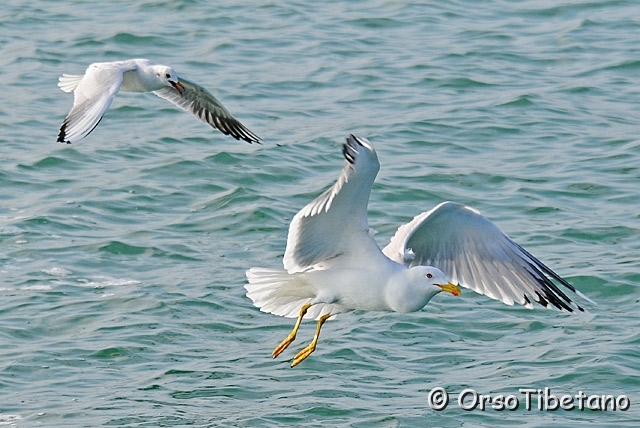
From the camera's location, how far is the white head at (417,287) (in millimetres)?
7969

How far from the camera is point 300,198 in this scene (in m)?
12.5

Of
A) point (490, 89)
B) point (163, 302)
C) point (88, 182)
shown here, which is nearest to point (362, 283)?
point (163, 302)

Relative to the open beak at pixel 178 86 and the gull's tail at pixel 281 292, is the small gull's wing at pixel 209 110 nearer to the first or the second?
the open beak at pixel 178 86

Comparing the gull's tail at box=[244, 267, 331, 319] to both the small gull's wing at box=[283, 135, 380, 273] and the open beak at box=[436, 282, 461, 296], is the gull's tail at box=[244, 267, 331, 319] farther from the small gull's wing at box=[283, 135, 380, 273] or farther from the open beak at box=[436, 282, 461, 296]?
the open beak at box=[436, 282, 461, 296]

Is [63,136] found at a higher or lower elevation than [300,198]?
higher

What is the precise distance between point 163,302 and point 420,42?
6982mm

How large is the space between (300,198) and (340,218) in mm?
4512

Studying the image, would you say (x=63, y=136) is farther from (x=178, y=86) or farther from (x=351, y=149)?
(x=351, y=149)

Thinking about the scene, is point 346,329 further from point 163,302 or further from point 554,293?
point 554,293

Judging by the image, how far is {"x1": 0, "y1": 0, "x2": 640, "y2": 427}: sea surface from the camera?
31.3 feet

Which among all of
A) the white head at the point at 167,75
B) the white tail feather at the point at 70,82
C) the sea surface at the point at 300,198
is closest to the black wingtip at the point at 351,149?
the sea surface at the point at 300,198

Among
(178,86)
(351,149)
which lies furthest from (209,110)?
(351,149)

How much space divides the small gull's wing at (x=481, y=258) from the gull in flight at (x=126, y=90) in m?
2.10

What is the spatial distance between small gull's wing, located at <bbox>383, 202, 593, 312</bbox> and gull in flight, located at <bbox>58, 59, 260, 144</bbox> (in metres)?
2.10
